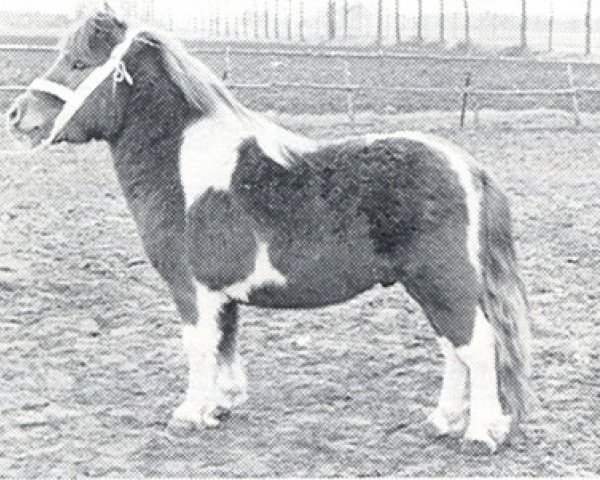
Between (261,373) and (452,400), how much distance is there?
116 cm

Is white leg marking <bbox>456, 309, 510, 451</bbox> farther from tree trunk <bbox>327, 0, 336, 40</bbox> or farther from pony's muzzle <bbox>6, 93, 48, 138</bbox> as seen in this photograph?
tree trunk <bbox>327, 0, 336, 40</bbox>

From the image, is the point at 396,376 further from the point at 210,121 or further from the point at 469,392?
the point at 210,121

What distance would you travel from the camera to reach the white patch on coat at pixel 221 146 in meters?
3.78

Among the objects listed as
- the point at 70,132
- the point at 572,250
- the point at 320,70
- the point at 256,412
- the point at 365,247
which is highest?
the point at 70,132

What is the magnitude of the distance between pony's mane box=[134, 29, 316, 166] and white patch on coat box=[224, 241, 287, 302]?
18.9 inches

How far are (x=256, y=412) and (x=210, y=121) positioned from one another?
137 centimetres

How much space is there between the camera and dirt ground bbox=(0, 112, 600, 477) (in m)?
3.69

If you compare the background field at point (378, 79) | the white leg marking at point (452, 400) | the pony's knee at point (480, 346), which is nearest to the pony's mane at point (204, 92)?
the pony's knee at point (480, 346)

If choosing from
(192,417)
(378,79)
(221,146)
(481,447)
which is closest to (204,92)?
(221,146)

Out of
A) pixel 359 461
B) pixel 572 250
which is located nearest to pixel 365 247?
pixel 359 461

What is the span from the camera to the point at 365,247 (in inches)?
143

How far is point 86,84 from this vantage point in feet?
12.6

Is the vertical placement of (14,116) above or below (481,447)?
above

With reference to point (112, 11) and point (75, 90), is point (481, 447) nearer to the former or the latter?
point (75, 90)
